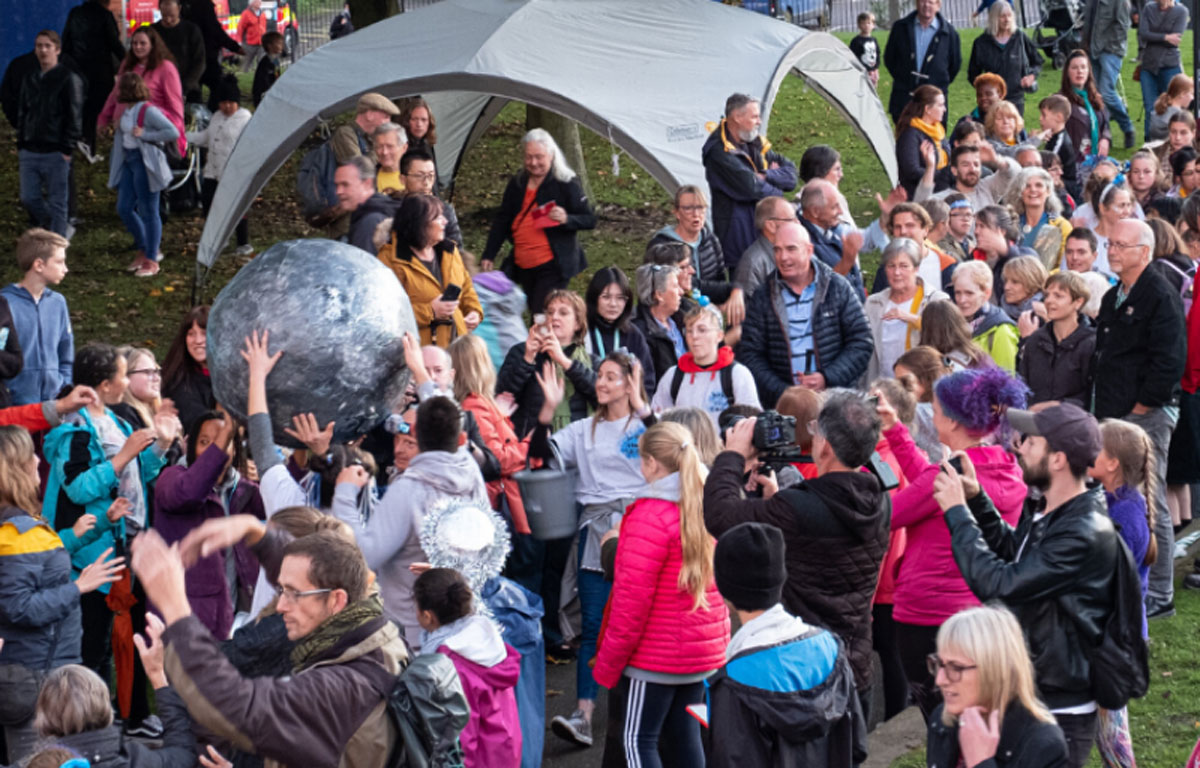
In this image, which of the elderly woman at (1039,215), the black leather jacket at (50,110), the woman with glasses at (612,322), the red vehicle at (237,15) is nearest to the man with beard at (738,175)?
the elderly woman at (1039,215)

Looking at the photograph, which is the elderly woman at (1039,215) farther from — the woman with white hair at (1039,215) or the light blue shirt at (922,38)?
the light blue shirt at (922,38)

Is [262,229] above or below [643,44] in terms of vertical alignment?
below

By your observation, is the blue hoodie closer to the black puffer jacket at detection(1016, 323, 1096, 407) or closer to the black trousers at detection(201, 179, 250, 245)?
the black puffer jacket at detection(1016, 323, 1096, 407)

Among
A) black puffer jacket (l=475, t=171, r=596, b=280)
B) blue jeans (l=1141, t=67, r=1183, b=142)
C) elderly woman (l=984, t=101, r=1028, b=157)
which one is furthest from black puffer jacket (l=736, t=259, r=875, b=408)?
blue jeans (l=1141, t=67, r=1183, b=142)

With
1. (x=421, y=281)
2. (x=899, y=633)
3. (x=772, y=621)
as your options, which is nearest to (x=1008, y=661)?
(x=772, y=621)

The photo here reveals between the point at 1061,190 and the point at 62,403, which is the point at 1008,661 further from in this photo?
the point at 1061,190

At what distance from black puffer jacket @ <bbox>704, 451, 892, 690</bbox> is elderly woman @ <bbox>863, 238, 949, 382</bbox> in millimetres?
3374

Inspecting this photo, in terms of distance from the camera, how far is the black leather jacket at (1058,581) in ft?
17.3

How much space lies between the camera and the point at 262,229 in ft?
54.6

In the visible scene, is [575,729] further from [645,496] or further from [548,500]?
[645,496]

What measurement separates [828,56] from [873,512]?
9.46 metres

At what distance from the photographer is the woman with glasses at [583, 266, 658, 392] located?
346 inches

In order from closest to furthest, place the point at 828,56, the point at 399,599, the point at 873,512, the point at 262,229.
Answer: the point at 873,512
the point at 399,599
the point at 828,56
the point at 262,229

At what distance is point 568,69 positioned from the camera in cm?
1298
